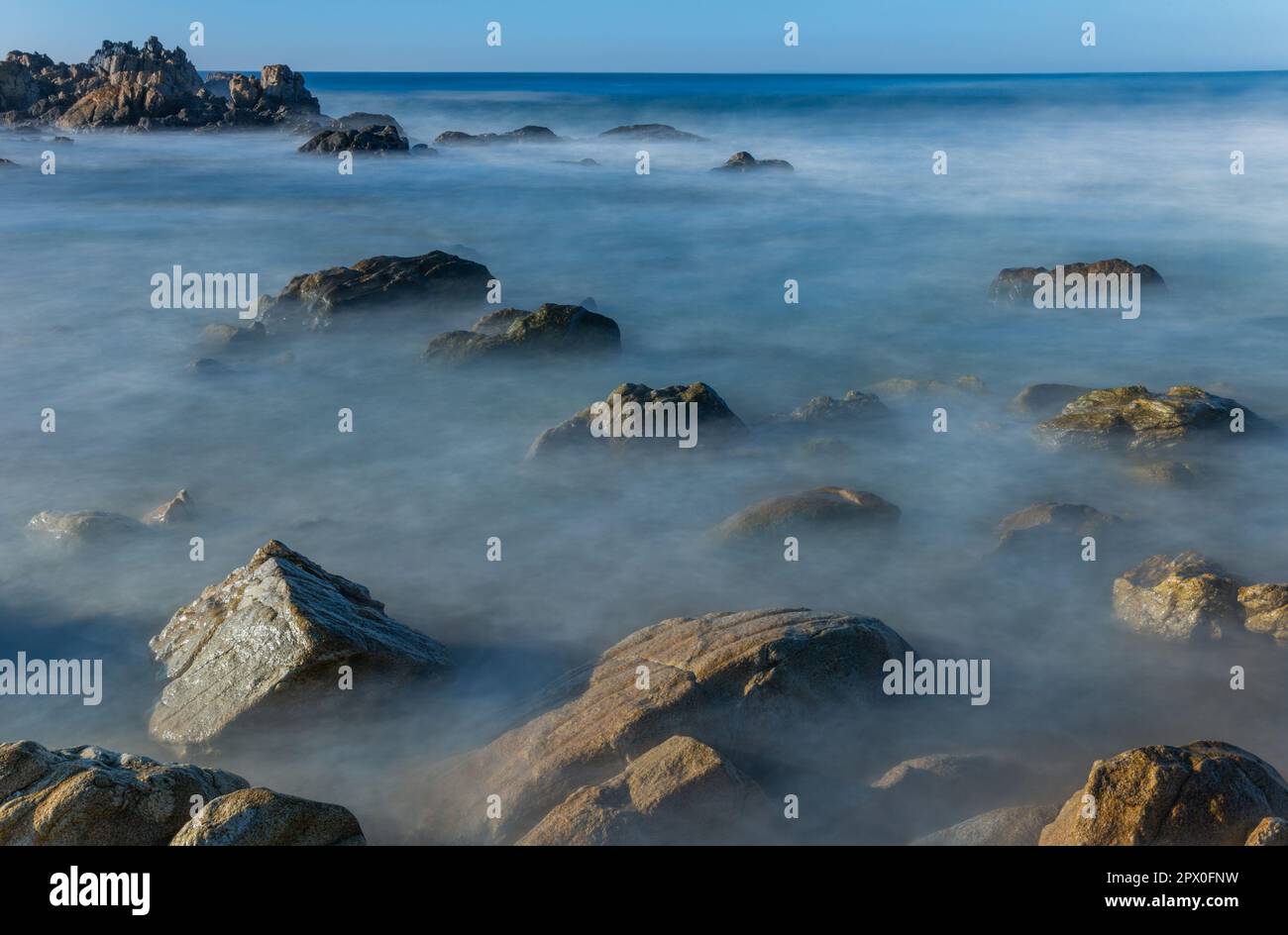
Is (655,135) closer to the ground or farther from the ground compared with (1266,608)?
farther from the ground

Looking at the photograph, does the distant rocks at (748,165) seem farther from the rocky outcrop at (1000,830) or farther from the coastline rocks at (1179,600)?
the rocky outcrop at (1000,830)

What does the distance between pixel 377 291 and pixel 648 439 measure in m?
7.86

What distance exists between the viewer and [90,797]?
16.9ft

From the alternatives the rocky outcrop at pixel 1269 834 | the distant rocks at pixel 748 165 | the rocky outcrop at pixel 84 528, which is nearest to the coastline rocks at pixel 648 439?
the rocky outcrop at pixel 84 528

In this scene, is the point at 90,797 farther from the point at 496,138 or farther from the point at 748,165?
the point at 496,138

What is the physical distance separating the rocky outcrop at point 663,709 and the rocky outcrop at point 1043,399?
22.4ft

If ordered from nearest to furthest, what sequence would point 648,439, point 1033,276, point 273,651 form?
point 273,651
point 648,439
point 1033,276

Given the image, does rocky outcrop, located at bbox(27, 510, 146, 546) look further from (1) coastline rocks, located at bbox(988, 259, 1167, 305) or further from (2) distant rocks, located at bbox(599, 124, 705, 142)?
(2) distant rocks, located at bbox(599, 124, 705, 142)

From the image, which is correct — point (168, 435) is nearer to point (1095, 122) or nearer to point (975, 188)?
point (975, 188)

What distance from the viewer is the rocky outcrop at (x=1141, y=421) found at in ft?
37.9

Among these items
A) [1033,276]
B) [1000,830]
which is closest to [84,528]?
[1000,830]

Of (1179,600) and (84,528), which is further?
(84,528)

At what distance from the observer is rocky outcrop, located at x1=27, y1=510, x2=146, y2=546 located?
981 centimetres

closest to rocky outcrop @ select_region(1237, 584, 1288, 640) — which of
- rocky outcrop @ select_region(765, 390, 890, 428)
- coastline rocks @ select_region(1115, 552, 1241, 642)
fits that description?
coastline rocks @ select_region(1115, 552, 1241, 642)
